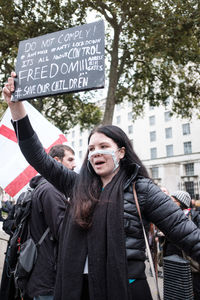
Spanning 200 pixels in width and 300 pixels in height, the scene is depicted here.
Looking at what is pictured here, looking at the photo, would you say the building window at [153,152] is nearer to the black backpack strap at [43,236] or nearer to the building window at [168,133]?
the building window at [168,133]

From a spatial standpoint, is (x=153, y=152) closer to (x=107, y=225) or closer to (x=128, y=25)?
(x=128, y=25)

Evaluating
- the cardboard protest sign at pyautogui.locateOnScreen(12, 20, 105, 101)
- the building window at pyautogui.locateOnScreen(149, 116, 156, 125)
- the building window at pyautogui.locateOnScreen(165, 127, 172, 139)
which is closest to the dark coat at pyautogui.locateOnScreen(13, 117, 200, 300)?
the cardboard protest sign at pyautogui.locateOnScreen(12, 20, 105, 101)

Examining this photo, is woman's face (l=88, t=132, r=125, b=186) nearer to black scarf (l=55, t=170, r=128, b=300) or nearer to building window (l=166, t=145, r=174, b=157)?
black scarf (l=55, t=170, r=128, b=300)

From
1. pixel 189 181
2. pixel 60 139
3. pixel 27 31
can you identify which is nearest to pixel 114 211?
pixel 60 139

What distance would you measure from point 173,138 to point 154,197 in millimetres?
41001

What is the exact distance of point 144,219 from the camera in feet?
5.62

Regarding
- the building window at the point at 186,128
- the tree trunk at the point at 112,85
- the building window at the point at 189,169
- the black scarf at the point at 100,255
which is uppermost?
the building window at the point at 186,128

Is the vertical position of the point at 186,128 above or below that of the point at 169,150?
above

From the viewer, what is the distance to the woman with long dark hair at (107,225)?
1546 millimetres

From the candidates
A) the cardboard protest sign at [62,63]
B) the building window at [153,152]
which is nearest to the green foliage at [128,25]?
the cardboard protest sign at [62,63]

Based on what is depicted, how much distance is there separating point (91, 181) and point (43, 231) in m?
0.82

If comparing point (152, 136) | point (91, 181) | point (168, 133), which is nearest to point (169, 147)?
point (168, 133)

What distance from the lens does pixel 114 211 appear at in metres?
1.63

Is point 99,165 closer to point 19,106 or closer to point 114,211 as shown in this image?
point 114,211
